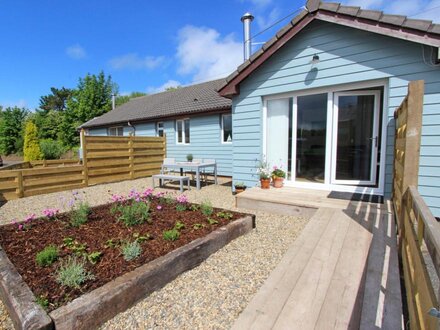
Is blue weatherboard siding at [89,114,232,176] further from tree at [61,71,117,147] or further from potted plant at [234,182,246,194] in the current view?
tree at [61,71,117,147]

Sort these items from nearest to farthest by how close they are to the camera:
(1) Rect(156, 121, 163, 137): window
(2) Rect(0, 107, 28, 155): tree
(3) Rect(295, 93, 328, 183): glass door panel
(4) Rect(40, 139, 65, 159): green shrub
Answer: (3) Rect(295, 93, 328, 183): glass door panel, (1) Rect(156, 121, 163, 137): window, (4) Rect(40, 139, 65, 159): green shrub, (2) Rect(0, 107, 28, 155): tree

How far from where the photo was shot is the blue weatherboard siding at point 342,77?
3609mm

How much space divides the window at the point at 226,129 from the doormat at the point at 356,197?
5.23 m

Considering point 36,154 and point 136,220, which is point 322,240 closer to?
point 136,220

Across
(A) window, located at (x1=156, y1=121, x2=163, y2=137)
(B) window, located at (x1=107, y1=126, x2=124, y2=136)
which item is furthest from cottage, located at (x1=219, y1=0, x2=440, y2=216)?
(B) window, located at (x1=107, y1=126, x2=124, y2=136)

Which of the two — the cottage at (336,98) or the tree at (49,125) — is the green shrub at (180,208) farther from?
the tree at (49,125)

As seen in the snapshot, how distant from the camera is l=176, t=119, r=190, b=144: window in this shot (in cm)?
1063

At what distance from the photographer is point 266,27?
301 inches

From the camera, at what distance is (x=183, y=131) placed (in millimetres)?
10758

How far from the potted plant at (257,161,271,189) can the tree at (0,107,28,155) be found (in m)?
30.3

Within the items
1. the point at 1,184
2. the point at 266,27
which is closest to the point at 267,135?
the point at 266,27

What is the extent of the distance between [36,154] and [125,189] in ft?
51.6

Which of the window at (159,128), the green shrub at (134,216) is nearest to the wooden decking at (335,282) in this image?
the green shrub at (134,216)

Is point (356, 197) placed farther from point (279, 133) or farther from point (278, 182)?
point (279, 133)
